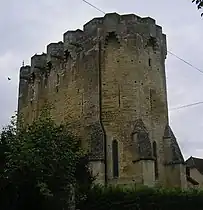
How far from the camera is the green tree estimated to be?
58.3 ft

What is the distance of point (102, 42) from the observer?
99.6ft

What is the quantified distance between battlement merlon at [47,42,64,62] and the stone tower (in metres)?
0.61

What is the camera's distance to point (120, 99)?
95.5 feet

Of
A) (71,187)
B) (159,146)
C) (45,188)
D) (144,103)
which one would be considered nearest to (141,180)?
(159,146)

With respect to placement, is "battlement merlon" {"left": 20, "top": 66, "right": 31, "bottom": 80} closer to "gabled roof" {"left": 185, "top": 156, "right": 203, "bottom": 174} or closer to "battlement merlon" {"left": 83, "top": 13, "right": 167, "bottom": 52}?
"battlement merlon" {"left": 83, "top": 13, "right": 167, "bottom": 52}

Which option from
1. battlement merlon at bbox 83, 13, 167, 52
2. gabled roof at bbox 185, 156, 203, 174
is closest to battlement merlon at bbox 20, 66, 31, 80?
battlement merlon at bbox 83, 13, 167, 52

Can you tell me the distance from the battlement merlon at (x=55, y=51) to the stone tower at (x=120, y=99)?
0.61 metres

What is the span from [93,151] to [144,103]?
4826mm

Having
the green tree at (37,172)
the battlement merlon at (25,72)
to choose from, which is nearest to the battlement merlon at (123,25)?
the battlement merlon at (25,72)

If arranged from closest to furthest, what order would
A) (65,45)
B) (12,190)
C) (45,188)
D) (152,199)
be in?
(45,188) → (12,190) → (152,199) → (65,45)

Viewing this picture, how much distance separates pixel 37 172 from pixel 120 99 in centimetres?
1229

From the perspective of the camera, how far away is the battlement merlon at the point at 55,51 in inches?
1342

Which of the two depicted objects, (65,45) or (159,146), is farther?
(65,45)

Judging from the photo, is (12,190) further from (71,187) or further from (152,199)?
(152,199)
